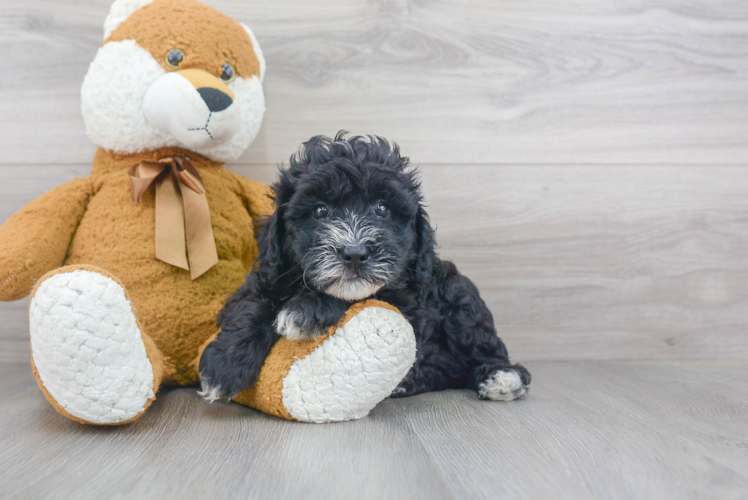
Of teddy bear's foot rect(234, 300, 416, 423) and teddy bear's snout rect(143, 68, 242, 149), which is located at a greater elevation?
teddy bear's snout rect(143, 68, 242, 149)

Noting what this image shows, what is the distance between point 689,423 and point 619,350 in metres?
0.67

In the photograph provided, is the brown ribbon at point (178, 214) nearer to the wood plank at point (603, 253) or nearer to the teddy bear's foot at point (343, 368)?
the teddy bear's foot at point (343, 368)

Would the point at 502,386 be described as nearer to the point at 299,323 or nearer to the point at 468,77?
the point at 299,323

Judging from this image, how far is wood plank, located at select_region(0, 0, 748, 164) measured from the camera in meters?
1.62

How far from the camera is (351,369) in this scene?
3.41 feet

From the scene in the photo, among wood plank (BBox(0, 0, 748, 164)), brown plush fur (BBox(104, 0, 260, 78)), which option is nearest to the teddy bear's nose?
brown plush fur (BBox(104, 0, 260, 78))

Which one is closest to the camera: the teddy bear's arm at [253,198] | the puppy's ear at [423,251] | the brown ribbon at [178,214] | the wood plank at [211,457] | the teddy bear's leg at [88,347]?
the wood plank at [211,457]

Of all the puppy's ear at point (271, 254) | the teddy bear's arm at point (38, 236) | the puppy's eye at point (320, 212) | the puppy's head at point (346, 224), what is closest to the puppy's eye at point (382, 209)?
the puppy's head at point (346, 224)

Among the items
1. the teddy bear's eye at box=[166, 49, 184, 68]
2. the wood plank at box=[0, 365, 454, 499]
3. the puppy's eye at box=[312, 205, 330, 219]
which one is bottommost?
the wood plank at box=[0, 365, 454, 499]

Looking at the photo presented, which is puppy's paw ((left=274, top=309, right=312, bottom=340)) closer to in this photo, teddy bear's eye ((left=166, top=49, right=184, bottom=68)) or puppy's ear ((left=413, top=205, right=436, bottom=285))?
puppy's ear ((left=413, top=205, right=436, bottom=285))

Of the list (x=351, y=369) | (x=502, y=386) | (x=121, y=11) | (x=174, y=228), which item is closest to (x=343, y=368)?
(x=351, y=369)

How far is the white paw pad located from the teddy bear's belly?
2.20 feet

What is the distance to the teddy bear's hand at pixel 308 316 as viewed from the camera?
1052mm

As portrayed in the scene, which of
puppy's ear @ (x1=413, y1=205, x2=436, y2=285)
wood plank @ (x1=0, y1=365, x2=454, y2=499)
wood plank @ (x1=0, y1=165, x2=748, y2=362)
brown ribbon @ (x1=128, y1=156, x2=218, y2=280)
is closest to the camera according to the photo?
wood plank @ (x1=0, y1=365, x2=454, y2=499)
